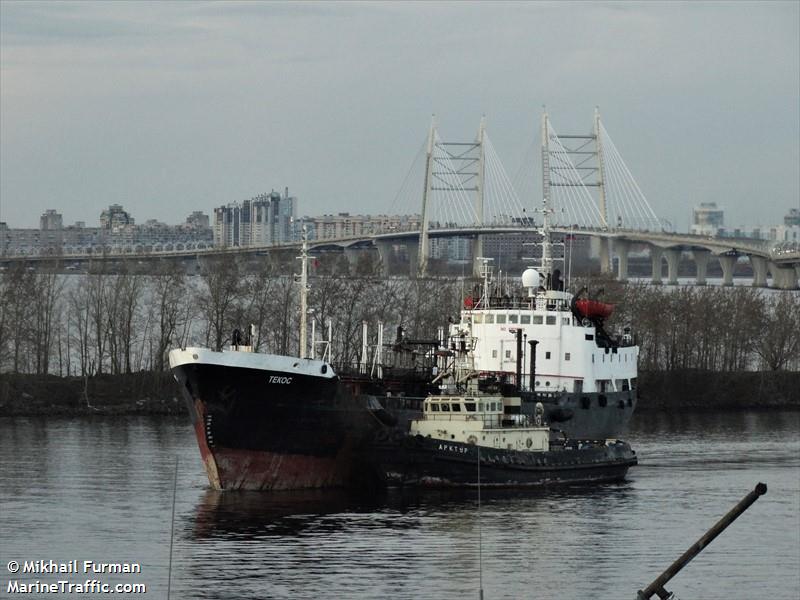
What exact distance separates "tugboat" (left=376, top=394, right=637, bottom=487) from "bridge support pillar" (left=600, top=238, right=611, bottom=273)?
68.5m

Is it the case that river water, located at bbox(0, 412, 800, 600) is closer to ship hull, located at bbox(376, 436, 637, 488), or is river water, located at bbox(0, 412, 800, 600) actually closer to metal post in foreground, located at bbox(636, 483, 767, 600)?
ship hull, located at bbox(376, 436, 637, 488)

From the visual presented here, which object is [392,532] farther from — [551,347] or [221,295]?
[221,295]

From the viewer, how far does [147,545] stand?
37.2m

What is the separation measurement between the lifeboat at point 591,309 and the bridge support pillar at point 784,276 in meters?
69.8

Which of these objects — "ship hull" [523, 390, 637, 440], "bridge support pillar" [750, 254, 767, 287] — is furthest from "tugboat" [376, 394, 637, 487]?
"bridge support pillar" [750, 254, 767, 287]

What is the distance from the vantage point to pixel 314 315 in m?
70.1

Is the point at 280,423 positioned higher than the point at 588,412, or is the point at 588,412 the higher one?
the point at 588,412

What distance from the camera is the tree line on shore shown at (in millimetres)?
72875

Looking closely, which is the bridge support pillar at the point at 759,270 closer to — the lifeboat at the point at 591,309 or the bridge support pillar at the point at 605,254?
the bridge support pillar at the point at 605,254

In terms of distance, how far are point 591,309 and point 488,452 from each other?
36.2 feet

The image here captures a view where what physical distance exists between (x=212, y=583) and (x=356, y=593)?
2.83 metres

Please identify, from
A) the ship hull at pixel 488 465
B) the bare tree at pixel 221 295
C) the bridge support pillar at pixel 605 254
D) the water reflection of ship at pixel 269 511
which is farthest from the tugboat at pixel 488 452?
the bridge support pillar at pixel 605 254

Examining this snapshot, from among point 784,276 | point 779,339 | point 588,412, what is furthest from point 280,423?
point 784,276

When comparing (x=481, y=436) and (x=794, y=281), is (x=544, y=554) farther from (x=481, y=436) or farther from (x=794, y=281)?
(x=794, y=281)
